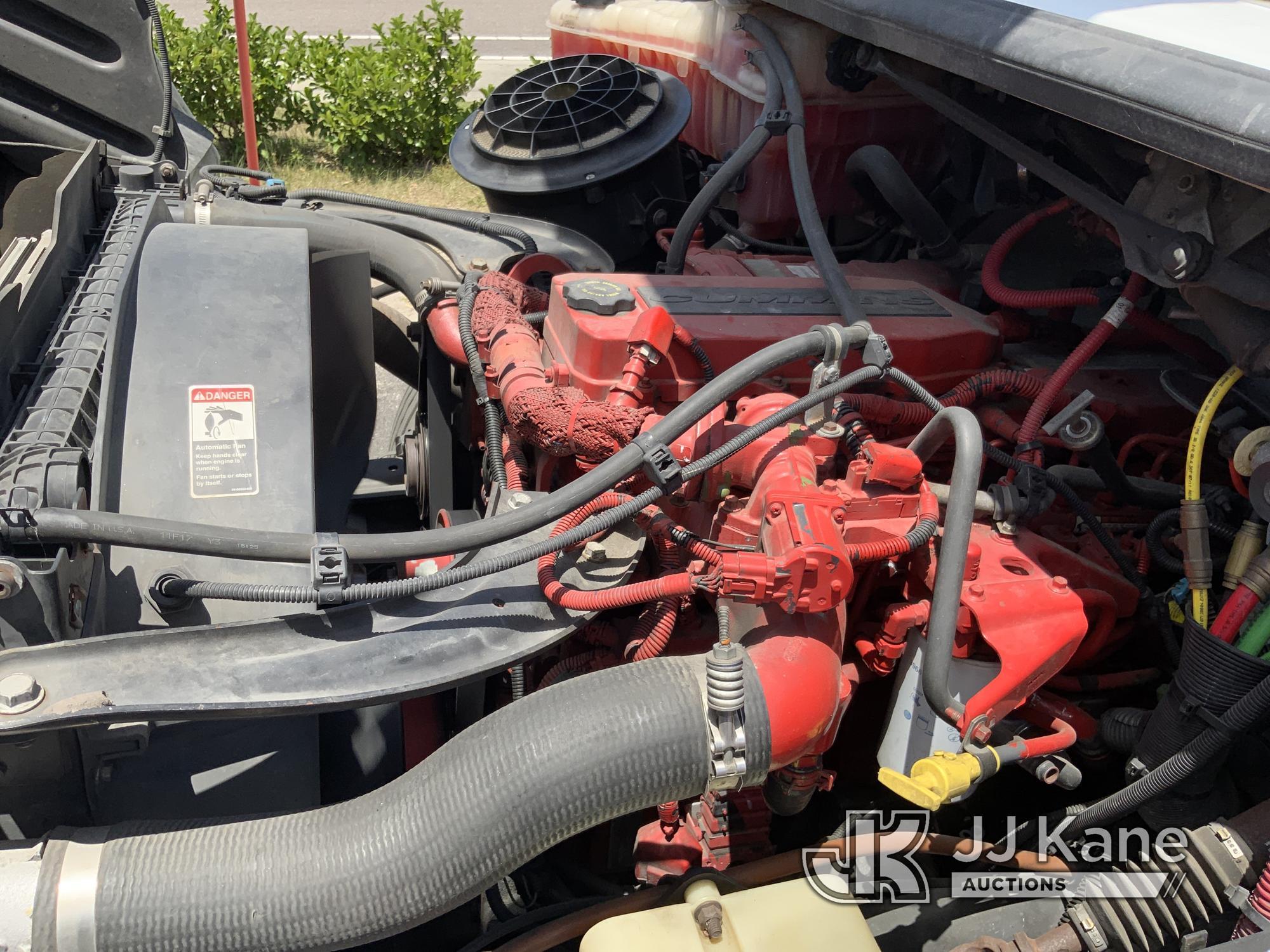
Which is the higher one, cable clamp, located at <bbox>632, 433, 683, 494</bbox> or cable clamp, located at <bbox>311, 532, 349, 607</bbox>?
cable clamp, located at <bbox>632, 433, 683, 494</bbox>

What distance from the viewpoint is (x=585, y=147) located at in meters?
2.79

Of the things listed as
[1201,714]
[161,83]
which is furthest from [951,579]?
[161,83]

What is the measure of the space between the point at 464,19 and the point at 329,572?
11775mm

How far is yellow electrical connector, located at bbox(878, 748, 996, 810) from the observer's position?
1342 millimetres

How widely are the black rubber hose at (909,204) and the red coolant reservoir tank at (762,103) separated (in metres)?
0.20

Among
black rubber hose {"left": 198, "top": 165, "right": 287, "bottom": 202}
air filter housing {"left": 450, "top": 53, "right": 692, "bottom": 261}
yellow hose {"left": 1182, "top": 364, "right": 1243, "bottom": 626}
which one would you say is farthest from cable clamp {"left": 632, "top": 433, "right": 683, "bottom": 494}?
black rubber hose {"left": 198, "top": 165, "right": 287, "bottom": 202}

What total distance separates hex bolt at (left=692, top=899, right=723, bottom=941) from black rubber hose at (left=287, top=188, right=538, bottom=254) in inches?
64.3

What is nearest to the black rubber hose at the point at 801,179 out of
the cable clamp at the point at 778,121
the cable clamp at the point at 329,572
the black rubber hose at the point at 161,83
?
the cable clamp at the point at 778,121

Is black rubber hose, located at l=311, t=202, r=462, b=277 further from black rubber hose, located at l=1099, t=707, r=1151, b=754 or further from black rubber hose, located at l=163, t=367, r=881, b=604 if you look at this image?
black rubber hose, located at l=1099, t=707, r=1151, b=754

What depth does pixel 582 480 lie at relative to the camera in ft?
4.72

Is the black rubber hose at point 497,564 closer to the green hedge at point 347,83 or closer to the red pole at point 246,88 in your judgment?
the red pole at point 246,88

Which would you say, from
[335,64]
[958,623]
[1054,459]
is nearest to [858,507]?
[958,623]

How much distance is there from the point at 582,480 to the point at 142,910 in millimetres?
750

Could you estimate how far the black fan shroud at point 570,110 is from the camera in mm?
2801
